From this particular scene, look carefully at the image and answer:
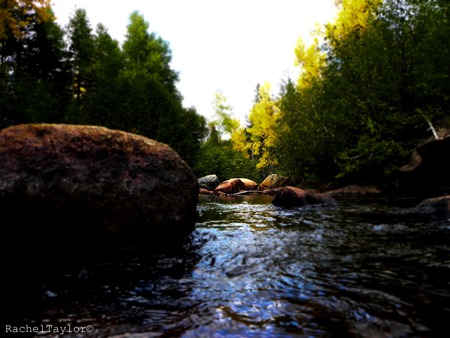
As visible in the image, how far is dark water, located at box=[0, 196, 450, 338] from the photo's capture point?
7.22 ft

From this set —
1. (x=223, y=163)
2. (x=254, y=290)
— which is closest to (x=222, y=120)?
(x=223, y=163)

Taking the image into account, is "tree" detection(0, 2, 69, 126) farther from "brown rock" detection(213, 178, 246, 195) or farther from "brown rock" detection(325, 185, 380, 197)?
"brown rock" detection(325, 185, 380, 197)

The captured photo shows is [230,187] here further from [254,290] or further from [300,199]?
[254,290]

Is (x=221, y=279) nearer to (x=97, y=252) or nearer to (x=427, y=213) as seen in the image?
(x=97, y=252)

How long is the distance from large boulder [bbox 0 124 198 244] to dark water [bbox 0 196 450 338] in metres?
0.43

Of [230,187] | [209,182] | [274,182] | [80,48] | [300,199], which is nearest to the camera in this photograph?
[300,199]

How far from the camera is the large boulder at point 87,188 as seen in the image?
4.09m

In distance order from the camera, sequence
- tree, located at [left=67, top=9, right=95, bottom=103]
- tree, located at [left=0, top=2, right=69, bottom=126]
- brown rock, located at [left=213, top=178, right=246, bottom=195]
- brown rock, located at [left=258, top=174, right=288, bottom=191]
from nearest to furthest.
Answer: tree, located at [left=0, top=2, right=69, bottom=126], brown rock, located at [left=213, top=178, right=246, bottom=195], brown rock, located at [left=258, top=174, right=288, bottom=191], tree, located at [left=67, top=9, right=95, bottom=103]

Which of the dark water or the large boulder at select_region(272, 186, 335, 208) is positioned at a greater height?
the large boulder at select_region(272, 186, 335, 208)

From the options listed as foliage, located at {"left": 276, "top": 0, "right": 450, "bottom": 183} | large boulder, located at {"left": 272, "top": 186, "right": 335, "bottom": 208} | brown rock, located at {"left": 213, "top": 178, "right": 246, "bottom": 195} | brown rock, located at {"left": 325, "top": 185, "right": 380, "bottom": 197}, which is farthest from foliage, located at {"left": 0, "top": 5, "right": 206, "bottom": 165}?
large boulder, located at {"left": 272, "top": 186, "right": 335, "bottom": 208}

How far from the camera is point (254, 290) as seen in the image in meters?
2.91

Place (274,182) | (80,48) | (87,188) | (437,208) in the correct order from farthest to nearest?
(80,48)
(274,182)
(437,208)
(87,188)

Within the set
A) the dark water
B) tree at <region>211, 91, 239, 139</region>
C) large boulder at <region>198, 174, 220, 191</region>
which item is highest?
tree at <region>211, 91, 239, 139</region>

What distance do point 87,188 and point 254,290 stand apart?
2892 millimetres
